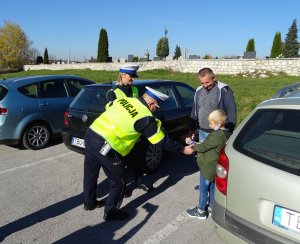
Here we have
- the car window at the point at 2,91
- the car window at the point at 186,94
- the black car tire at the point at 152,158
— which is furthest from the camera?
the car window at the point at 2,91

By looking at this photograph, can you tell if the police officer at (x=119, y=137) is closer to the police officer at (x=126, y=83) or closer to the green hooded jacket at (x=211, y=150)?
the green hooded jacket at (x=211, y=150)

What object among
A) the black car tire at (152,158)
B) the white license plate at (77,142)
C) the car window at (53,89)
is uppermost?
the car window at (53,89)

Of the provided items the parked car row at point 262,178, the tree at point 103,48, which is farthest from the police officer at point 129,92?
the tree at point 103,48

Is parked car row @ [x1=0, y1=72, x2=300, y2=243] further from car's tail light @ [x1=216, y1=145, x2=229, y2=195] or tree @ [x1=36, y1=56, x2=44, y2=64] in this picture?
tree @ [x1=36, y1=56, x2=44, y2=64]

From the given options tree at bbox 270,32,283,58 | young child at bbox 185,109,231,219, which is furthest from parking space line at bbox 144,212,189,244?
tree at bbox 270,32,283,58

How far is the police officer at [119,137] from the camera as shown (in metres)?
→ 3.14

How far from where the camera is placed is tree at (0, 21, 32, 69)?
240 feet

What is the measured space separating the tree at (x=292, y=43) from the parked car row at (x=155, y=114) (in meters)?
43.3

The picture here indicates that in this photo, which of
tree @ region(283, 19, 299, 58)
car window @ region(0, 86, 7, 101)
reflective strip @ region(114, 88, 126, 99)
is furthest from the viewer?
tree @ region(283, 19, 299, 58)

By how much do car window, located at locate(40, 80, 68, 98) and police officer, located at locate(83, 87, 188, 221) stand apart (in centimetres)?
366

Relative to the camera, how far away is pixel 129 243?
10.5 feet

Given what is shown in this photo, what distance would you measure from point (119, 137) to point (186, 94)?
3101 millimetres

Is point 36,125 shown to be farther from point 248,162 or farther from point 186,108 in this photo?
point 248,162

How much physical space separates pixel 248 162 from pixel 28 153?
4.99 meters
